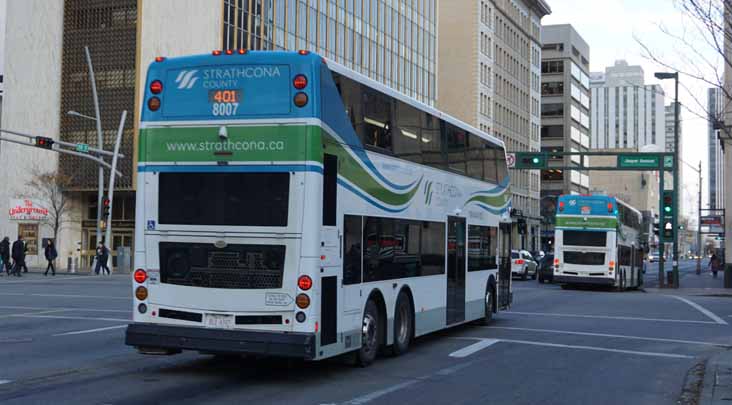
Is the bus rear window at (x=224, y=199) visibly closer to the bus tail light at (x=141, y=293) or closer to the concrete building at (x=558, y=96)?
the bus tail light at (x=141, y=293)

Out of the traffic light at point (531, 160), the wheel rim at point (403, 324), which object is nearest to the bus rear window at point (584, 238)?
the traffic light at point (531, 160)

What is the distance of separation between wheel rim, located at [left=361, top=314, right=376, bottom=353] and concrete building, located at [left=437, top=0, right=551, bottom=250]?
3050 inches

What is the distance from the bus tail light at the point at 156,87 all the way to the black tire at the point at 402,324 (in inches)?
185

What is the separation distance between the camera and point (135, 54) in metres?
54.8

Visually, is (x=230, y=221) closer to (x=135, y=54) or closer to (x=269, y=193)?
(x=269, y=193)

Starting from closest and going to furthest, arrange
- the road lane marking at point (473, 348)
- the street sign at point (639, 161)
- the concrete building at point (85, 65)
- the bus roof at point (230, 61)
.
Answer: the bus roof at point (230, 61) < the road lane marking at point (473, 348) < the street sign at point (639, 161) < the concrete building at point (85, 65)

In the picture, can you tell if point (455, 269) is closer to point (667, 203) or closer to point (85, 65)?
point (667, 203)

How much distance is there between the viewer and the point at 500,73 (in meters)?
97.2

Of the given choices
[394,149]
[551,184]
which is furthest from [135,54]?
[551,184]

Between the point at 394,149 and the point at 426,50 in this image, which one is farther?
the point at 426,50

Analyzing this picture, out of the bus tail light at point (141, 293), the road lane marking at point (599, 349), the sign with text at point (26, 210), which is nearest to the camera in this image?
the bus tail light at point (141, 293)

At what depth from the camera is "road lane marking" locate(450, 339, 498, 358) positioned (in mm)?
14412

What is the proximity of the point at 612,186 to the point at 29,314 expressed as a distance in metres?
177

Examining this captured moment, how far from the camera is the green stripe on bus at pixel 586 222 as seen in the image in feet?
127
